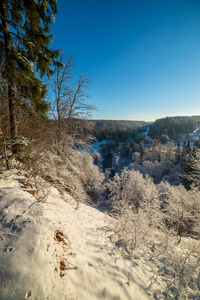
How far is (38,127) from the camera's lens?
739 cm

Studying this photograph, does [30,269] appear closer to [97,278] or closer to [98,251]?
[97,278]

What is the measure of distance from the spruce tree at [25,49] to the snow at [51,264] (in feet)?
10.3

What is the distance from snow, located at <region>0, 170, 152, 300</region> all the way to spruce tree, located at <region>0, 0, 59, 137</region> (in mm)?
3139

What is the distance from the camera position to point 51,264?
85.0 inches

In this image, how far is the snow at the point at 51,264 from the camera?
1771 mm

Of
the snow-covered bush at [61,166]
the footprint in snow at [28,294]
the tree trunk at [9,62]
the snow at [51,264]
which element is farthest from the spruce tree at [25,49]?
the footprint in snow at [28,294]

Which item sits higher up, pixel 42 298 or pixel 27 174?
pixel 27 174

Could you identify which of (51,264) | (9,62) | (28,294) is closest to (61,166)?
(9,62)

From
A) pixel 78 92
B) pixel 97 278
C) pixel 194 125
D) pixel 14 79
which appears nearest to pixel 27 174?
pixel 14 79

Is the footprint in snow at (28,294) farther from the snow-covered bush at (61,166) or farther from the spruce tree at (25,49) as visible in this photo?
the spruce tree at (25,49)

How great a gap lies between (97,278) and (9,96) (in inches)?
252

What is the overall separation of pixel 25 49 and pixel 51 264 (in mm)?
6846

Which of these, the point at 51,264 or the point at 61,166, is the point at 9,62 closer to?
the point at 51,264

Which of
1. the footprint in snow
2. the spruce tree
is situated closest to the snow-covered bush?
the spruce tree
